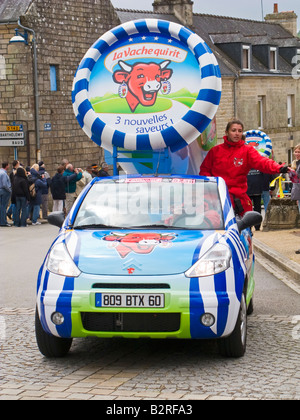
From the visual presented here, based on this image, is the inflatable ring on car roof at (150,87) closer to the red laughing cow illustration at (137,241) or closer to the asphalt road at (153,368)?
the asphalt road at (153,368)

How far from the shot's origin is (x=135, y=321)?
6527 millimetres

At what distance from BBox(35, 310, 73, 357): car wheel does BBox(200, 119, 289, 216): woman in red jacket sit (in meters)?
3.08

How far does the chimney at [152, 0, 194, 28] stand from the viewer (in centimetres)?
5172

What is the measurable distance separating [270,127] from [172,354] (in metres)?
46.8

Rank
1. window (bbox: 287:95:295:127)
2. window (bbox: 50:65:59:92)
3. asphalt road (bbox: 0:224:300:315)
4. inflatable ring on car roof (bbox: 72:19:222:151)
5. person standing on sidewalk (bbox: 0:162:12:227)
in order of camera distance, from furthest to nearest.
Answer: window (bbox: 287:95:295:127), window (bbox: 50:65:59:92), person standing on sidewalk (bbox: 0:162:12:227), asphalt road (bbox: 0:224:300:315), inflatable ring on car roof (bbox: 72:19:222:151)

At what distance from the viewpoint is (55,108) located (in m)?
36.0

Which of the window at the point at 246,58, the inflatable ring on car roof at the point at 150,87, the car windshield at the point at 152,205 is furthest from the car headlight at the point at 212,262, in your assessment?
the window at the point at 246,58

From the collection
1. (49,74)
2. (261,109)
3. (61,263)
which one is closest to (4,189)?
(49,74)

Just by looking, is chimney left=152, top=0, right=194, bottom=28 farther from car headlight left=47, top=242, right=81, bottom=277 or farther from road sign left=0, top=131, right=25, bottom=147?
car headlight left=47, top=242, right=81, bottom=277

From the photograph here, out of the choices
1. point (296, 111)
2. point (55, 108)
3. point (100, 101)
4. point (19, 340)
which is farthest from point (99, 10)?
point (19, 340)

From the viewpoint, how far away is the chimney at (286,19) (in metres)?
62.6

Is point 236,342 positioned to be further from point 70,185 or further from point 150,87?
point 70,185

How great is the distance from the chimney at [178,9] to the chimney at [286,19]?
12.6 m

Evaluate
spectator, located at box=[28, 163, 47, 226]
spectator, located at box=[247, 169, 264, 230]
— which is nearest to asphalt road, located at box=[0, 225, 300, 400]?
spectator, located at box=[247, 169, 264, 230]
